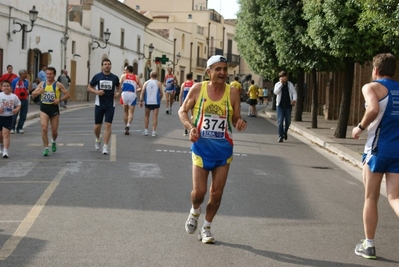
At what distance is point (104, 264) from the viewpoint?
265 inches

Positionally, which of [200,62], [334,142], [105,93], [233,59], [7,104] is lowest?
[334,142]

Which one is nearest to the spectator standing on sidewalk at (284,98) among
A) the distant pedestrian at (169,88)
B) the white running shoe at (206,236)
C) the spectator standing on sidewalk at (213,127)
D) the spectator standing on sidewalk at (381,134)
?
the distant pedestrian at (169,88)

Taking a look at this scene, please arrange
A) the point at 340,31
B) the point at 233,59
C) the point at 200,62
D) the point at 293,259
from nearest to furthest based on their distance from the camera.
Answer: the point at 293,259 < the point at 340,31 < the point at 200,62 < the point at 233,59

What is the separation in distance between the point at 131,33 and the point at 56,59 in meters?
19.9

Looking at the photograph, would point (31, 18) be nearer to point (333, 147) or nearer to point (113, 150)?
point (333, 147)

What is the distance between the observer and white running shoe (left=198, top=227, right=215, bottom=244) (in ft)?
25.3

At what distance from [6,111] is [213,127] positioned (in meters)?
8.29

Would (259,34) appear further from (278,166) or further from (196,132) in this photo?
(196,132)

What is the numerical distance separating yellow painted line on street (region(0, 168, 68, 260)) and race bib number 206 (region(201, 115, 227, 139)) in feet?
6.68

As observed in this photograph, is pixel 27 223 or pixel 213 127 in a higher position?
pixel 213 127

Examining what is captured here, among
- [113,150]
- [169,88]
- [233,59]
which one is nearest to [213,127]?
[113,150]

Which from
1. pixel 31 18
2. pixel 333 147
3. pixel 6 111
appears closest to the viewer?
pixel 6 111

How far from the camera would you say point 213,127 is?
308 inches

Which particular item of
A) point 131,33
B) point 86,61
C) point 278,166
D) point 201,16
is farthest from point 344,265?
point 201,16
